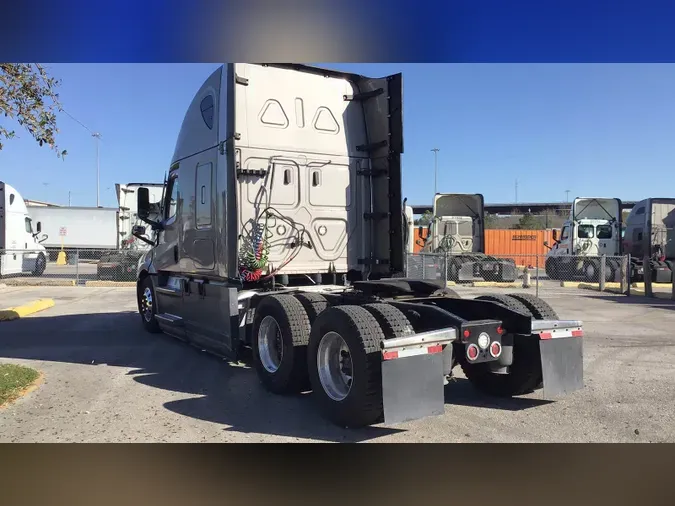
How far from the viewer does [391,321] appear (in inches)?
186

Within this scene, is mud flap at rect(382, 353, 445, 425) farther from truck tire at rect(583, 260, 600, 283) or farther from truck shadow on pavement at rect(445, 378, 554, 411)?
truck tire at rect(583, 260, 600, 283)

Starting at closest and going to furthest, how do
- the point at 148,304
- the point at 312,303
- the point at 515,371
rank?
1. the point at 515,371
2. the point at 312,303
3. the point at 148,304

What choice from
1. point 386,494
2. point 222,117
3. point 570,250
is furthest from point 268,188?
point 570,250

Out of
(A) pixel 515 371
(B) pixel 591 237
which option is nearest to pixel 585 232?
(B) pixel 591 237

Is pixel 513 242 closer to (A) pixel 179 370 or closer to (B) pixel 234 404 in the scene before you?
(A) pixel 179 370

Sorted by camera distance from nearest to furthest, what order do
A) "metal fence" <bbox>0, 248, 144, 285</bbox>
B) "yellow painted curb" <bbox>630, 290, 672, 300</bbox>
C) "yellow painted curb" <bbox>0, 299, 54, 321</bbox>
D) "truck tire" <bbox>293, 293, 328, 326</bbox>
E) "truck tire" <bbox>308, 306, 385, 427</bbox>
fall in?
"truck tire" <bbox>308, 306, 385, 427</bbox>
"truck tire" <bbox>293, 293, 328, 326</bbox>
"yellow painted curb" <bbox>0, 299, 54, 321</bbox>
"yellow painted curb" <bbox>630, 290, 672, 300</bbox>
"metal fence" <bbox>0, 248, 144, 285</bbox>

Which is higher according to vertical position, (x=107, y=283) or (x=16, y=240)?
(x=16, y=240)

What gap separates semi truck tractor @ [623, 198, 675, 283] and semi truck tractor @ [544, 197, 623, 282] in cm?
56

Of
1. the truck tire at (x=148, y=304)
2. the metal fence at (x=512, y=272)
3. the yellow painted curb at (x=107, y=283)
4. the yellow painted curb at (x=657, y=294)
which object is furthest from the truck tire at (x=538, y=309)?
the yellow painted curb at (x=107, y=283)

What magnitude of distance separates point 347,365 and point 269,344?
1427mm

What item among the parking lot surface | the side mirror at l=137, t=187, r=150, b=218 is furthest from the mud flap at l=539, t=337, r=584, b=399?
the side mirror at l=137, t=187, r=150, b=218

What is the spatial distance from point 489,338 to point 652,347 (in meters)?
5.54

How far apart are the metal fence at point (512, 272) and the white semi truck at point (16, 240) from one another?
14990mm

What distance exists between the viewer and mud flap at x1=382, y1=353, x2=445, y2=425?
4.37m
